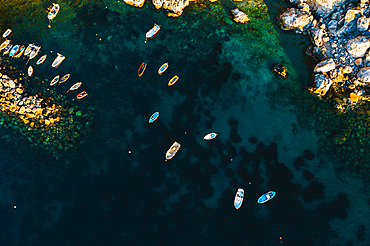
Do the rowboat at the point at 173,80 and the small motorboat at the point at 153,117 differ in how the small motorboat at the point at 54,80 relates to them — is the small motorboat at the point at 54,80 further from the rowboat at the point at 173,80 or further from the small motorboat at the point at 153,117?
the rowboat at the point at 173,80

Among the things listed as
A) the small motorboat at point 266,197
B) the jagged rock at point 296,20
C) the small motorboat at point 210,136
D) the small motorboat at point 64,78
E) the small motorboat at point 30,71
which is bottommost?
the small motorboat at point 266,197

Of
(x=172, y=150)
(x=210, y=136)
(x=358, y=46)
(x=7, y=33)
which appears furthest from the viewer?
(x=7, y=33)

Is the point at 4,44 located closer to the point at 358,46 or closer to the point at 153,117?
the point at 153,117

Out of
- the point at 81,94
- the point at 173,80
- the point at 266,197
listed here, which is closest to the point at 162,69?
the point at 173,80

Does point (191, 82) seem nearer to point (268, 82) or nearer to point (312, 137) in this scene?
point (268, 82)

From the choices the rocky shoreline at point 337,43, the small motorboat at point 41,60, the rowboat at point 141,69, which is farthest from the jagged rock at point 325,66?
the small motorboat at point 41,60
